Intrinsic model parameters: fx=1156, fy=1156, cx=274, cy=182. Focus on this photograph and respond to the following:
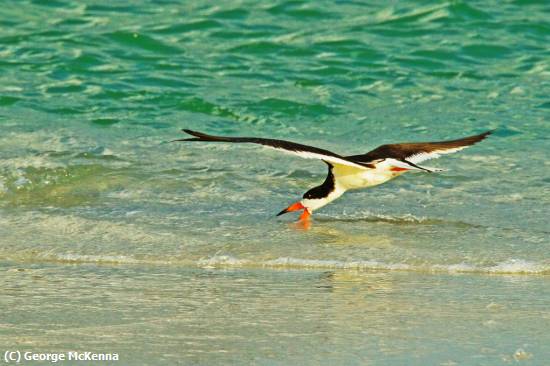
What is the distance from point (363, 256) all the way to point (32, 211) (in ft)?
7.41

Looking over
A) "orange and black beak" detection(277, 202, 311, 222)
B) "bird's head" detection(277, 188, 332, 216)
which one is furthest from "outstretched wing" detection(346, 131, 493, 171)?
"orange and black beak" detection(277, 202, 311, 222)

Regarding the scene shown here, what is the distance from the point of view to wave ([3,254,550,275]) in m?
5.79

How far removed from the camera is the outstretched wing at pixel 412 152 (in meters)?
7.11

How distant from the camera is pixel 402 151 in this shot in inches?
294

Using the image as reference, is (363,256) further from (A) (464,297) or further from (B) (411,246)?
(A) (464,297)

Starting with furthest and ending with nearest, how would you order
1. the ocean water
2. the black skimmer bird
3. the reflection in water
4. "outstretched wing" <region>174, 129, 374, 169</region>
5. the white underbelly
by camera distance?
the white underbelly, the black skimmer bird, "outstretched wing" <region>174, 129, 374, 169</region>, the ocean water, the reflection in water

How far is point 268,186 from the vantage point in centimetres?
792

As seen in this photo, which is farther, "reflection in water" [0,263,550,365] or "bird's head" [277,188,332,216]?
"bird's head" [277,188,332,216]

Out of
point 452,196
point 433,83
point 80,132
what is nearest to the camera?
point 452,196

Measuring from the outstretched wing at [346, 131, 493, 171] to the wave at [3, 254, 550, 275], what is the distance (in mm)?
1238

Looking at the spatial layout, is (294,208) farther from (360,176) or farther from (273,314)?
(273,314)

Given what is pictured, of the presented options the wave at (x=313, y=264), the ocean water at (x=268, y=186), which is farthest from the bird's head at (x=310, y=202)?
the wave at (x=313, y=264)

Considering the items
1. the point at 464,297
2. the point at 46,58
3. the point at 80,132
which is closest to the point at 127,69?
the point at 46,58

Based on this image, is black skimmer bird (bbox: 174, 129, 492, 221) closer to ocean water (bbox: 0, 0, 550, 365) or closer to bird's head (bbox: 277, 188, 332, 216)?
bird's head (bbox: 277, 188, 332, 216)
